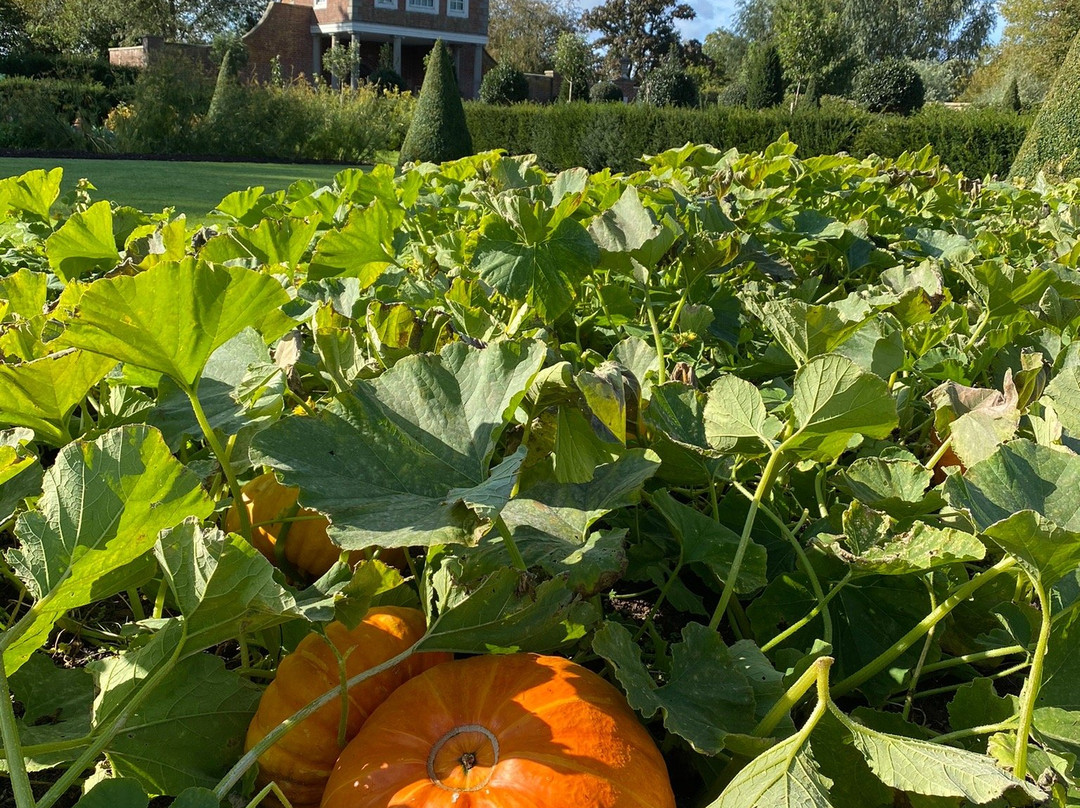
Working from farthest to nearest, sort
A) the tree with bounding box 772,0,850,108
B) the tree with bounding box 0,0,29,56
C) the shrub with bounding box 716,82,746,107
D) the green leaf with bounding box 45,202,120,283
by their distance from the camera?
1. the tree with bounding box 0,0,29,56
2. the shrub with bounding box 716,82,746,107
3. the tree with bounding box 772,0,850,108
4. the green leaf with bounding box 45,202,120,283

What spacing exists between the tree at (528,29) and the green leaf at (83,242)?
Answer: 56303 millimetres

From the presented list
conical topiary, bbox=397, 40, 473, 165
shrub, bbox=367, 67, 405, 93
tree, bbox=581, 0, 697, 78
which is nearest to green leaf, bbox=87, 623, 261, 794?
conical topiary, bbox=397, 40, 473, 165

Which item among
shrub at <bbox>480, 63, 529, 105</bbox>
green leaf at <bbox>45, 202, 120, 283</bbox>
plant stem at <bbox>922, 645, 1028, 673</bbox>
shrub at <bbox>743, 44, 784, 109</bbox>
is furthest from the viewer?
shrub at <bbox>480, 63, 529, 105</bbox>

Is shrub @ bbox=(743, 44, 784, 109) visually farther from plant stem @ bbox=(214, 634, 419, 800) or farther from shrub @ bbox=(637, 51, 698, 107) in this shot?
plant stem @ bbox=(214, 634, 419, 800)

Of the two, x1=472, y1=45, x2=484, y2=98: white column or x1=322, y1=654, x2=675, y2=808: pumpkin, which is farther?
x1=472, y1=45, x2=484, y2=98: white column

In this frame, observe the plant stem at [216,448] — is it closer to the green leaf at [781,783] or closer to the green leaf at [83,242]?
the green leaf at [781,783]

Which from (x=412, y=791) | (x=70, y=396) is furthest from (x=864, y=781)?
(x=70, y=396)

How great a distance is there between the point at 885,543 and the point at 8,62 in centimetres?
3313

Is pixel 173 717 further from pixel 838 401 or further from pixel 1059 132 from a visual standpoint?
pixel 1059 132

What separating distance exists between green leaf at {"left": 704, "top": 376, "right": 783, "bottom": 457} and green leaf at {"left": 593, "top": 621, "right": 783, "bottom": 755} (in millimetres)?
245

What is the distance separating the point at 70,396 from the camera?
3.37 ft

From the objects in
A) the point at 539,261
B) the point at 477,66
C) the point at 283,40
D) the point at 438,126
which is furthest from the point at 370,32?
the point at 539,261

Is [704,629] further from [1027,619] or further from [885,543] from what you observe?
[1027,619]

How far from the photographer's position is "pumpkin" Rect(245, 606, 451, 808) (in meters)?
0.92
